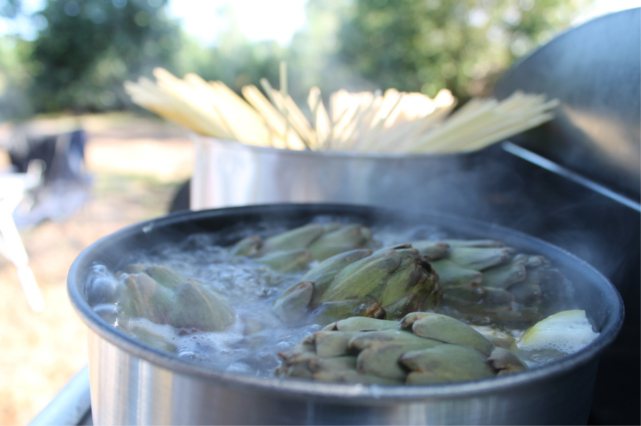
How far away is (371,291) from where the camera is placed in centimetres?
77

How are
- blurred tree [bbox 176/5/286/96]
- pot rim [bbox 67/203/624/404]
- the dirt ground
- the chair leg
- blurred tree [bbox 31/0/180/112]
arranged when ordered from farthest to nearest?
blurred tree [bbox 31/0/180/112], blurred tree [bbox 176/5/286/96], the chair leg, the dirt ground, pot rim [bbox 67/203/624/404]

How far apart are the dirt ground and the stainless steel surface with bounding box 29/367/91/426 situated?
1.44 m

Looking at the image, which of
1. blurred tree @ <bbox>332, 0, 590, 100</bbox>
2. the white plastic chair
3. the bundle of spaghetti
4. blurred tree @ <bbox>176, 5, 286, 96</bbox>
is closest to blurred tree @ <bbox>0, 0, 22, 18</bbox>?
blurred tree @ <bbox>176, 5, 286, 96</bbox>

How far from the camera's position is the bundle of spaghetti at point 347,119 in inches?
56.2

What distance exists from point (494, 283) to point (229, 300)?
40cm

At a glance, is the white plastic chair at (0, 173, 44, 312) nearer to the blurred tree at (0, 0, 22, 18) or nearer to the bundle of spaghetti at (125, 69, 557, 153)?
the bundle of spaghetti at (125, 69, 557, 153)

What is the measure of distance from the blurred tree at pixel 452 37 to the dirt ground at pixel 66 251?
3616 mm

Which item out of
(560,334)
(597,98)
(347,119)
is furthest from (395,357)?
(347,119)

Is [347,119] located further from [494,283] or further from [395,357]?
[395,357]

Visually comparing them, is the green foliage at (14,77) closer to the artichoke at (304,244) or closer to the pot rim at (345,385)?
the artichoke at (304,244)

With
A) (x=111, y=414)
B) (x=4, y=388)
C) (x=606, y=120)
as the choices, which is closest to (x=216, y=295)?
(x=111, y=414)

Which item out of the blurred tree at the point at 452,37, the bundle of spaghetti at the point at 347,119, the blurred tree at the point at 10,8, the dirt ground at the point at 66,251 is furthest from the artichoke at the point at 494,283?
the blurred tree at the point at 10,8

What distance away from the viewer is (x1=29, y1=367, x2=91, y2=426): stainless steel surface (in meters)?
1.02

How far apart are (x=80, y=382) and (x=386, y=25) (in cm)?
839
